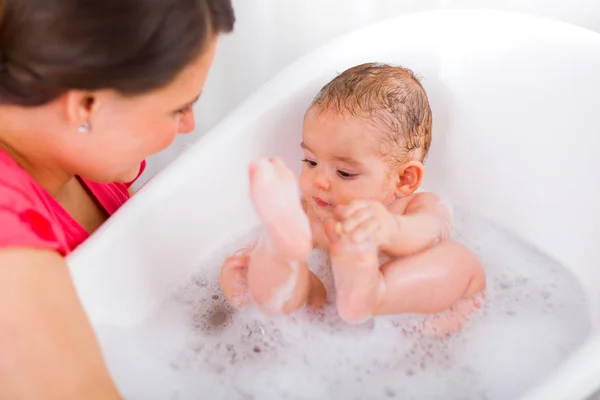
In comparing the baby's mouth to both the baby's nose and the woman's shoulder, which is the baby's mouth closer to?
the baby's nose

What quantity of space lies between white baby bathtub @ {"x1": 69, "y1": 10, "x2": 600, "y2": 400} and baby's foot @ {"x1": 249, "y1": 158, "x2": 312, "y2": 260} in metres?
0.34

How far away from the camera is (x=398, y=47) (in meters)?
1.39

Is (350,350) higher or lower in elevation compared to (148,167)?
lower

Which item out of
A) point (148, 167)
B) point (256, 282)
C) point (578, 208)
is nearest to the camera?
point (256, 282)

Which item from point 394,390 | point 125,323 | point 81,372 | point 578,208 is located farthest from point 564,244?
point 81,372

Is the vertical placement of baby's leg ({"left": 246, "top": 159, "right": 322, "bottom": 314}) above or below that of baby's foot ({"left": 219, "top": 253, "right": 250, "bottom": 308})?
above

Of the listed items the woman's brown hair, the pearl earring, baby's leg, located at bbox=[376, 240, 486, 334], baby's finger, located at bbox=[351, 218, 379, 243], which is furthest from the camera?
baby's leg, located at bbox=[376, 240, 486, 334]

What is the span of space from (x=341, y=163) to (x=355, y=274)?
0.23m

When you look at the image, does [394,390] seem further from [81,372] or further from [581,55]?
[581,55]

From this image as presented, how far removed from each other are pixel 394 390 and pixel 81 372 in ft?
1.84

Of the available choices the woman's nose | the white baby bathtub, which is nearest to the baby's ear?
the white baby bathtub

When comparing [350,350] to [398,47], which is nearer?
[350,350]

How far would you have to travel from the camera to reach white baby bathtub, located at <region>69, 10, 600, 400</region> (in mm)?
1286

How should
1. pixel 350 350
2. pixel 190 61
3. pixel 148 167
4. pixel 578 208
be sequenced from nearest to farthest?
1. pixel 190 61
2. pixel 350 350
3. pixel 578 208
4. pixel 148 167
